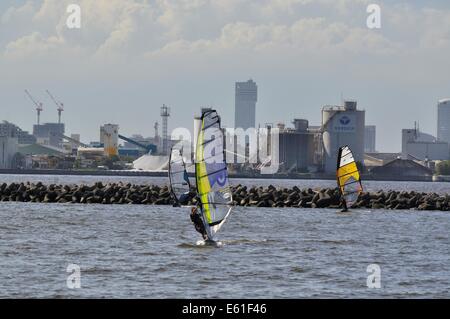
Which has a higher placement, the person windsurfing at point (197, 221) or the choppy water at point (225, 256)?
the person windsurfing at point (197, 221)

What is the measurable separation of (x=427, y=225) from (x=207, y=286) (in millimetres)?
24806

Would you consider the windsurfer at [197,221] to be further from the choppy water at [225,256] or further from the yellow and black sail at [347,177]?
the yellow and black sail at [347,177]

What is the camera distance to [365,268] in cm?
2927

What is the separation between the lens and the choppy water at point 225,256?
24.9m

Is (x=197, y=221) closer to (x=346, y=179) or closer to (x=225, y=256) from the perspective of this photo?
(x=225, y=256)

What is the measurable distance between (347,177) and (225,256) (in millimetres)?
27530

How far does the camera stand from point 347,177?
58.0m

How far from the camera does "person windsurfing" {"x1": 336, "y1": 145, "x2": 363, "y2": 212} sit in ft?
190

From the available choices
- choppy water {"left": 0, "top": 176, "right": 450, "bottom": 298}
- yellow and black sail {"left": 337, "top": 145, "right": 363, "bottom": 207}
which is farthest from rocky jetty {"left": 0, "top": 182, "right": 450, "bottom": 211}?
choppy water {"left": 0, "top": 176, "right": 450, "bottom": 298}

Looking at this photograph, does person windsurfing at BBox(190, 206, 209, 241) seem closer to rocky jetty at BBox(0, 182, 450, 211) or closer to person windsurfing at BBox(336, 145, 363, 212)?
person windsurfing at BBox(336, 145, 363, 212)

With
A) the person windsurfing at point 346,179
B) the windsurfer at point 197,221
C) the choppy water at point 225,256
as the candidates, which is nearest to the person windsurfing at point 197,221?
the windsurfer at point 197,221

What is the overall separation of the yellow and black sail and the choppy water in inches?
252
